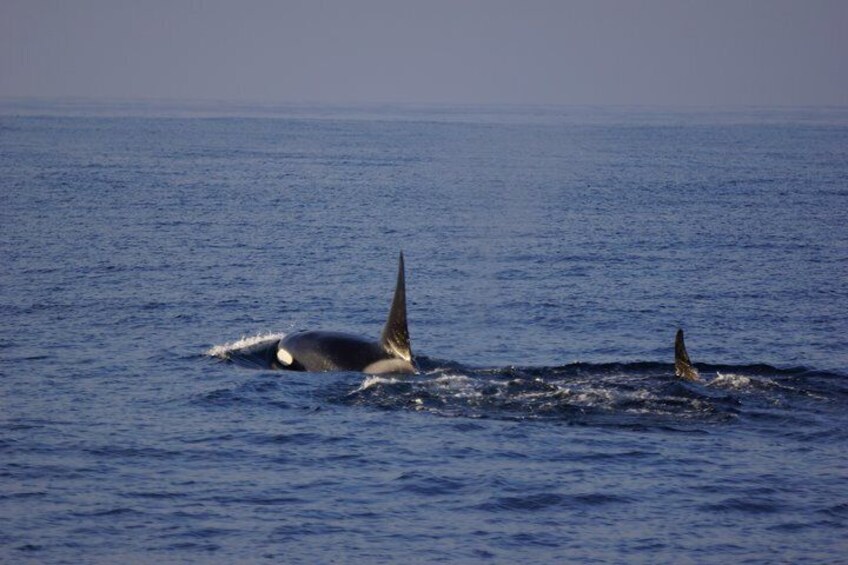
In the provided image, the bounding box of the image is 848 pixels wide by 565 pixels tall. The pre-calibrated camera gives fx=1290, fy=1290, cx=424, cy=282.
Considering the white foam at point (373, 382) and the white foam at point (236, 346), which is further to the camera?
the white foam at point (236, 346)

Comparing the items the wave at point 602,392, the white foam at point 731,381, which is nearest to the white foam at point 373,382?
the wave at point 602,392

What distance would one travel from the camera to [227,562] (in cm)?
1906

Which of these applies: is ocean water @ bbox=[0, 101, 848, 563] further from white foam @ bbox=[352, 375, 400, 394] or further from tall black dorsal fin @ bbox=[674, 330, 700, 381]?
tall black dorsal fin @ bbox=[674, 330, 700, 381]

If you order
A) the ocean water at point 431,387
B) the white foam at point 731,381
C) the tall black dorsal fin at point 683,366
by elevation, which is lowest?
the ocean water at point 431,387

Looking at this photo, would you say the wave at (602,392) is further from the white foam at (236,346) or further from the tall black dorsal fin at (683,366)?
the white foam at (236,346)

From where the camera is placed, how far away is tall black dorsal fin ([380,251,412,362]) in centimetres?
2812

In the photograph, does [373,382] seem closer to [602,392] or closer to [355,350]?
[355,350]

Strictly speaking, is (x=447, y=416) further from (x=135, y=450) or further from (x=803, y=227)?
(x=803, y=227)

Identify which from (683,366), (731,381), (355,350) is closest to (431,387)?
(355,350)

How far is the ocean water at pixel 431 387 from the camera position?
20.5m

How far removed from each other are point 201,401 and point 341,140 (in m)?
118

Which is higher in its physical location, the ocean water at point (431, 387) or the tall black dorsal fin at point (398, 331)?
the tall black dorsal fin at point (398, 331)

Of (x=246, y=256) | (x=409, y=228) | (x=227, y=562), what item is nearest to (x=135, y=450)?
(x=227, y=562)

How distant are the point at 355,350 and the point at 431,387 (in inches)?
107
